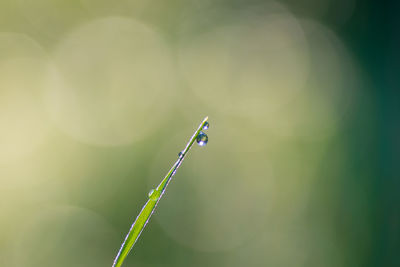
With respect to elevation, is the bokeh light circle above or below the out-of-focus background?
below

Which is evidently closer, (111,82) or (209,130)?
(209,130)

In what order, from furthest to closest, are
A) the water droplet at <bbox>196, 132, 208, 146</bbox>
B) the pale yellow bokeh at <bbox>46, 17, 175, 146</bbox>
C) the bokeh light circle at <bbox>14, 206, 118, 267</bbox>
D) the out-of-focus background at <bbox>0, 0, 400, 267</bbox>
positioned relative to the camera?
the pale yellow bokeh at <bbox>46, 17, 175, 146</bbox>, the out-of-focus background at <bbox>0, 0, 400, 267</bbox>, the bokeh light circle at <bbox>14, 206, 118, 267</bbox>, the water droplet at <bbox>196, 132, 208, 146</bbox>

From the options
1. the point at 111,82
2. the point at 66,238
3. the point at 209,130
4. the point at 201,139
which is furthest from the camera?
the point at 111,82

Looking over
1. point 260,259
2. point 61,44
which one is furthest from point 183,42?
point 260,259

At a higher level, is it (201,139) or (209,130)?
(209,130)

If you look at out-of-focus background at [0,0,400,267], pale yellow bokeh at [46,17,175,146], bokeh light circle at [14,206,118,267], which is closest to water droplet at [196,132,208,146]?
out-of-focus background at [0,0,400,267]

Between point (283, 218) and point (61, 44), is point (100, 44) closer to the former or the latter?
point (61, 44)

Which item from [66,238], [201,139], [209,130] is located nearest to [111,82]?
[209,130]

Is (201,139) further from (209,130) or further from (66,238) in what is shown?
(209,130)

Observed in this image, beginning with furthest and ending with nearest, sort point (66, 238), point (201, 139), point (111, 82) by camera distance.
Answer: point (111, 82), point (66, 238), point (201, 139)

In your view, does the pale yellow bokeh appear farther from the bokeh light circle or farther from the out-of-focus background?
the bokeh light circle
